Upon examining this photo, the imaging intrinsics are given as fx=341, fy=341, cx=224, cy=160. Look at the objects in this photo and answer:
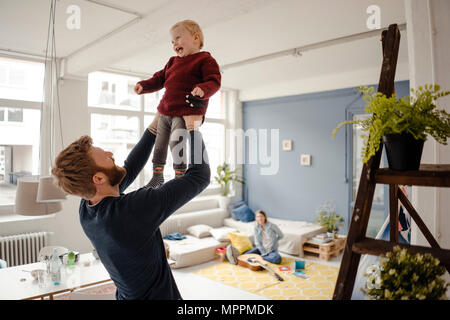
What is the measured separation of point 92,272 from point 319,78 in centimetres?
530

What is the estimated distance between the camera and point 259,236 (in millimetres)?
5930

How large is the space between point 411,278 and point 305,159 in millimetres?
6271

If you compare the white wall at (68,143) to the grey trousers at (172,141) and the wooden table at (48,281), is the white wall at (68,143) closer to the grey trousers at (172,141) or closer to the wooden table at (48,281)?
the wooden table at (48,281)

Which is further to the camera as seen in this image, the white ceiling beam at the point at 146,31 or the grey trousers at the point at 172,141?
the white ceiling beam at the point at 146,31

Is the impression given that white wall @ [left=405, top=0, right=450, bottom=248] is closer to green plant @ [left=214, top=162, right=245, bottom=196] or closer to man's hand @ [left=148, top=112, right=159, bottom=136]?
man's hand @ [left=148, top=112, right=159, bottom=136]

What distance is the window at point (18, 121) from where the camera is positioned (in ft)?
16.2

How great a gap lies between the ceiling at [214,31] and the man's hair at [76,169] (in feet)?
6.09

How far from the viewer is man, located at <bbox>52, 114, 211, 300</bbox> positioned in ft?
3.85

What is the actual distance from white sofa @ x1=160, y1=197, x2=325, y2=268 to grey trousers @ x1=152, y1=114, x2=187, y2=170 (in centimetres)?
434

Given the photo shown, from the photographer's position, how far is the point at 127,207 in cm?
118

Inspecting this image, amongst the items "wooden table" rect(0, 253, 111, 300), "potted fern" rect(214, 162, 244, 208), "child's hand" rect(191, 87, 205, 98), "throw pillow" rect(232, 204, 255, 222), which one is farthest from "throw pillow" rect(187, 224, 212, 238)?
"child's hand" rect(191, 87, 205, 98)

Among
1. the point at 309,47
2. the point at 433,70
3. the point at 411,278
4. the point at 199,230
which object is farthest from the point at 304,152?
the point at 411,278

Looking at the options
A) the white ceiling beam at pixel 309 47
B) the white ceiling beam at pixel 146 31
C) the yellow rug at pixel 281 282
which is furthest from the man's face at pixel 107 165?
the yellow rug at pixel 281 282
